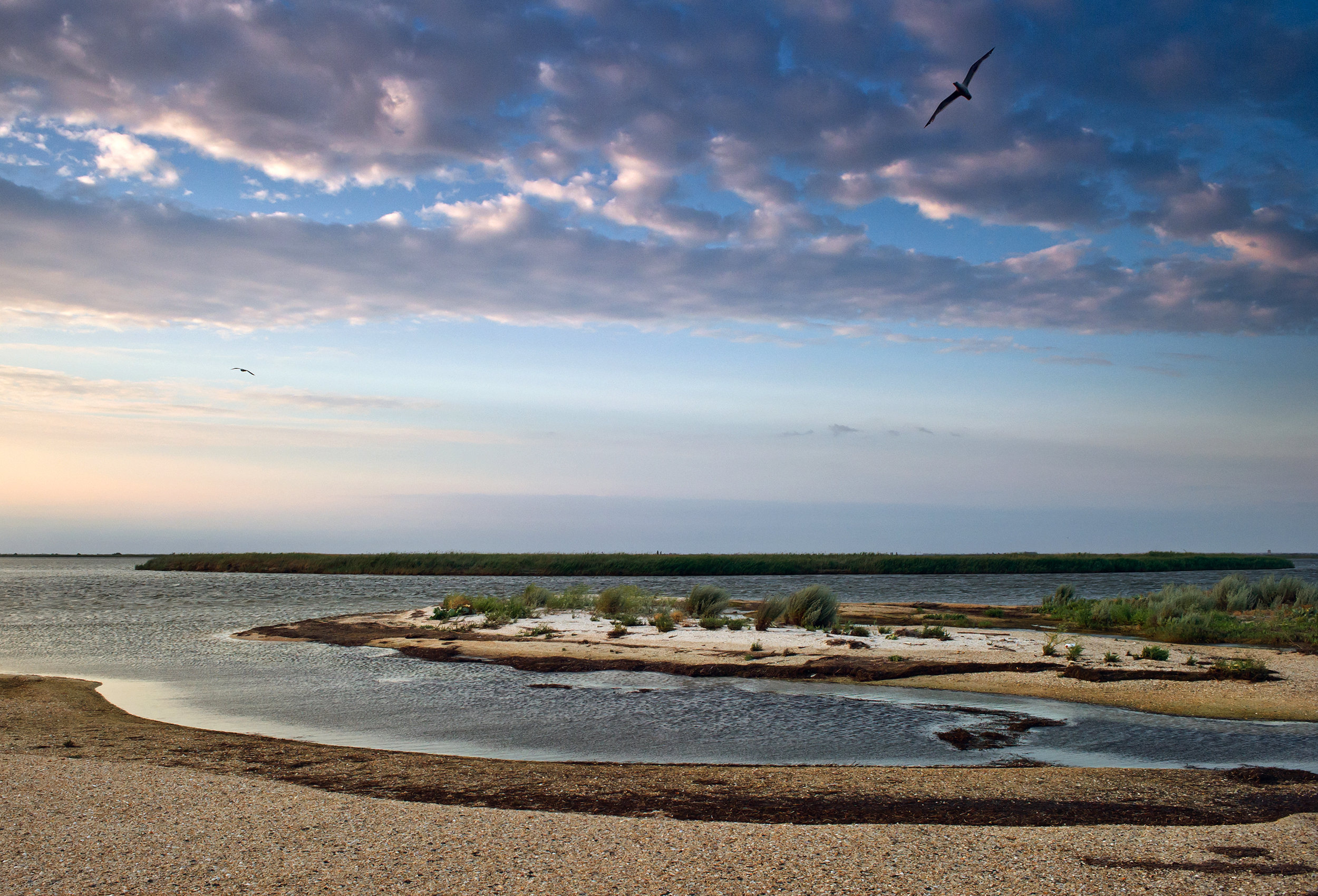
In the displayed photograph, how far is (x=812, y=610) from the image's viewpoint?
92.5 feet

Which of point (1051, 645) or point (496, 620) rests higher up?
point (1051, 645)

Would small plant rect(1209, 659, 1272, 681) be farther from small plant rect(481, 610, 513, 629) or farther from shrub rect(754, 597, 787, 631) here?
small plant rect(481, 610, 513, 629)

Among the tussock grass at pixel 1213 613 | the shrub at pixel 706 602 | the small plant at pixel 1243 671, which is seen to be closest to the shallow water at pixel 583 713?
the small plant at pixel 1243 671

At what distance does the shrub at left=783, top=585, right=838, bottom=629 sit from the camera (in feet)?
91.2

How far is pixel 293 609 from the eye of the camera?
41.0m

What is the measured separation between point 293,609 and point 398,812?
35979mm

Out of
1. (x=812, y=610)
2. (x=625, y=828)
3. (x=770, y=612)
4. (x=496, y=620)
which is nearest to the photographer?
(x=625, y=828)

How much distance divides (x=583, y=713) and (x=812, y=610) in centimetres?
1455

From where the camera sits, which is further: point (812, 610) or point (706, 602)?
point (706, 602)

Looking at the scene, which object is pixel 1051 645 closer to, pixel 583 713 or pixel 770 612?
pixel 770 612

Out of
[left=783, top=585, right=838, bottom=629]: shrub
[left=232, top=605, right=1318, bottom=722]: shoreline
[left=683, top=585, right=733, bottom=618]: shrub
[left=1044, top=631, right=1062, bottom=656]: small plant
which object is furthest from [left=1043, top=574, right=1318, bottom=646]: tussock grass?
[left=683, top=585, right=733, bottom=618]: shrub

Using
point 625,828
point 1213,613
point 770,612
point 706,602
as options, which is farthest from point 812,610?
point 625,828

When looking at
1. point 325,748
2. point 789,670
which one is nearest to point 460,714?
point 325,748

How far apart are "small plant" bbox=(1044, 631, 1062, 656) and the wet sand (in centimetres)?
1059
